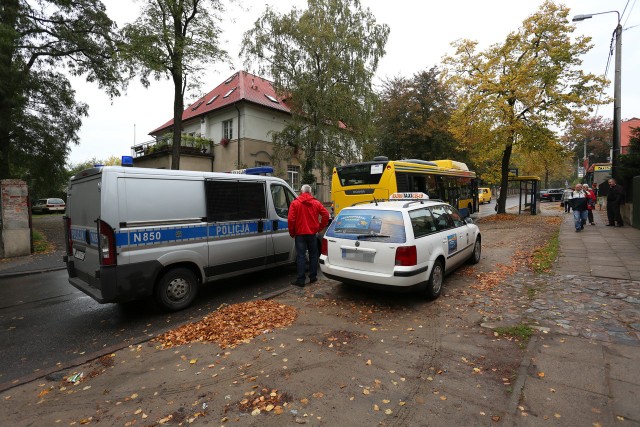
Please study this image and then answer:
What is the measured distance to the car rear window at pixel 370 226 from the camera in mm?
5066

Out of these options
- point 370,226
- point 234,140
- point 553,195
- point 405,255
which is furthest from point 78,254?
point 553,195

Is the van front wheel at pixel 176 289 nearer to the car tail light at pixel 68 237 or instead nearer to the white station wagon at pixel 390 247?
the car tail light at pixel 68 237

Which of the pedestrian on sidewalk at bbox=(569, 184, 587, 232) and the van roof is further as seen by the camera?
the pedestrian on sidewalk at bbox=(569, 184, 587, 232)

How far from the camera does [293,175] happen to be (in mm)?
25641

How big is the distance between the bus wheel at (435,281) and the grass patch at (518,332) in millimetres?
1203

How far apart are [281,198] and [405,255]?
10.9ft

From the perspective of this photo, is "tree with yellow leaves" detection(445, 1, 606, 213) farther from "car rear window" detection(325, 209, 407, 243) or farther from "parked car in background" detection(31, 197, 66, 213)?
"parked car in background" detection(31, 197, 66, 213)

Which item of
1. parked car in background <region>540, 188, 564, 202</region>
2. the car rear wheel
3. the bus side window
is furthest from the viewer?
parked car in background <region>540, 188, 564, 202</region>

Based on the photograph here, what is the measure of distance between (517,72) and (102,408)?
20003mm

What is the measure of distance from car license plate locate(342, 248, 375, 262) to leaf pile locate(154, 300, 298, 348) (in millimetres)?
1202

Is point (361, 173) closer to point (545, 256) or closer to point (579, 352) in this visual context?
point (545, 256)

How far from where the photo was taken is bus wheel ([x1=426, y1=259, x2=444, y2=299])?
5.30 metres

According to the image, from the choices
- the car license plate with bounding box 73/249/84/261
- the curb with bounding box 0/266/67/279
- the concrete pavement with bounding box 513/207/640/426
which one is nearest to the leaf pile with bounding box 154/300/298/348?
the car license plate with bounding box 73/249/84/261

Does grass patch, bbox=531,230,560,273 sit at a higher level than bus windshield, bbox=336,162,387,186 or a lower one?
lower
